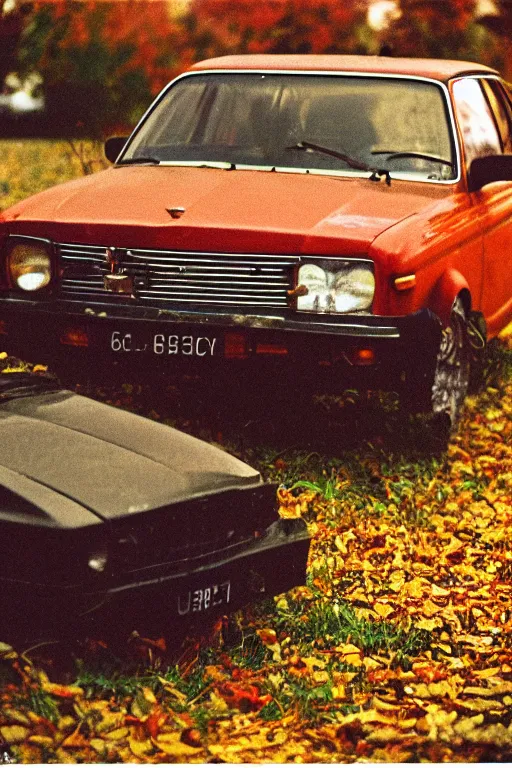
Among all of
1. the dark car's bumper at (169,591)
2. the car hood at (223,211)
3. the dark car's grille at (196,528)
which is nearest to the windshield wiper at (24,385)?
the car hood at (223,211)

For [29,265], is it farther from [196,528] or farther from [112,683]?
[112,683]

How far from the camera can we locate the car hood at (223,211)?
4758 mm

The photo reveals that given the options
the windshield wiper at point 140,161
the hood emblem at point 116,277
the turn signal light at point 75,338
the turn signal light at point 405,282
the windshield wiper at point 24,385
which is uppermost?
the windshield wiper at point 140,161

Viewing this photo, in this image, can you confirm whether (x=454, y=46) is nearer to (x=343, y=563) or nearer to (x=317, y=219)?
(x=317, y=219)

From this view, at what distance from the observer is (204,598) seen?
4238mm

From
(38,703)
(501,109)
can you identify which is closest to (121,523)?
(38,703)

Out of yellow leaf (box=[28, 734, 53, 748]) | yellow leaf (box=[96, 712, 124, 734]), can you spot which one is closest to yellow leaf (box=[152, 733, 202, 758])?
yellow leaf (box=[96, 712, 124, 734])

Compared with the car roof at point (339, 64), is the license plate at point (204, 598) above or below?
below

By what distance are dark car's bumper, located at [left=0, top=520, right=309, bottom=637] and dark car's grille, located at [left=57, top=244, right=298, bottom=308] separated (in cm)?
83

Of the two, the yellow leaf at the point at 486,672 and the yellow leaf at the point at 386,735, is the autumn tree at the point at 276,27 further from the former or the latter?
the yellow leaf at the point at 386,735

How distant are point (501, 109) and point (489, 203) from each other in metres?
0.76

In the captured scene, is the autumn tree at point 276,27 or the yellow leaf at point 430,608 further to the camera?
the autumn tree at point 276,27

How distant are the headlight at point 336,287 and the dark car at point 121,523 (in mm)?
665

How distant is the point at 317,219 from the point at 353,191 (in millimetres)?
376
